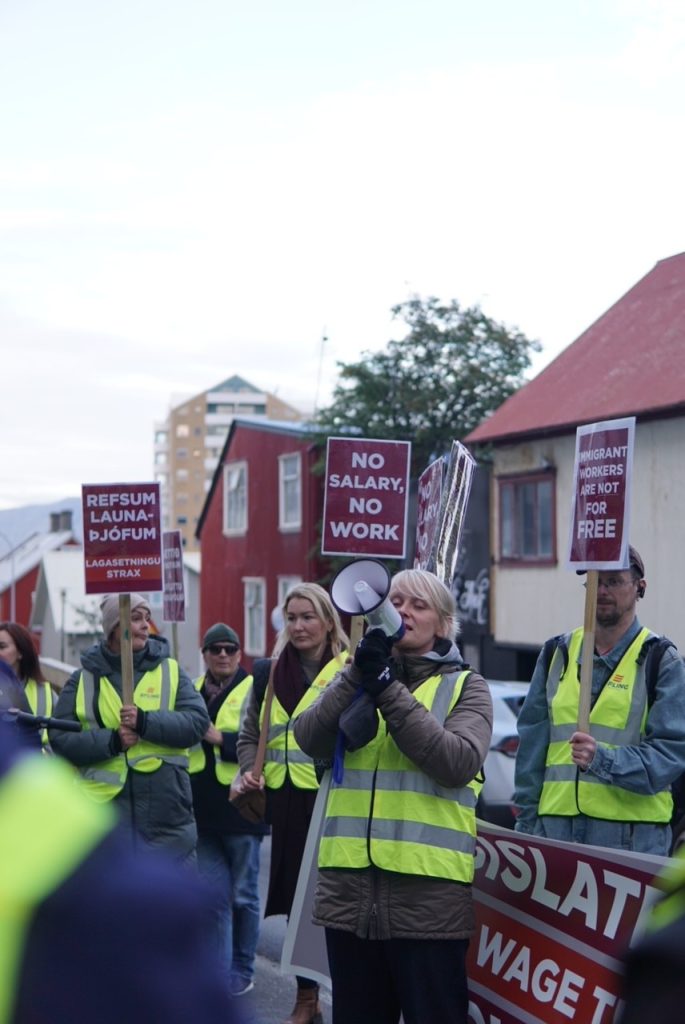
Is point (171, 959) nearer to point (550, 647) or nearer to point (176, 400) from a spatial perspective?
point (550, 647)

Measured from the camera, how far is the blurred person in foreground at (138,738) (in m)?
6.77

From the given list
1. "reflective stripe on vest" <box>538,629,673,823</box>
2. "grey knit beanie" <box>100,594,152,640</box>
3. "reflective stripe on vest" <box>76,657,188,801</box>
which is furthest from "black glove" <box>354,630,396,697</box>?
"grey knit beanie" <box>100,594,152,640</box>

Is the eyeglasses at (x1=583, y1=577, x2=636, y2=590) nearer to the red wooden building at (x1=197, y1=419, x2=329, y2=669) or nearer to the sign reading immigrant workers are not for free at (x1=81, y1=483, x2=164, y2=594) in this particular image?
the sign reading immigrant workers are not for free at (x1=81, y1=483, x2=164, y2=594)

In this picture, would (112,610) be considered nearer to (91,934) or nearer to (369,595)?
(369,595)

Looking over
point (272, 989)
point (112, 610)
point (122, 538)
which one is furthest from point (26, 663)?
point (272, 989)

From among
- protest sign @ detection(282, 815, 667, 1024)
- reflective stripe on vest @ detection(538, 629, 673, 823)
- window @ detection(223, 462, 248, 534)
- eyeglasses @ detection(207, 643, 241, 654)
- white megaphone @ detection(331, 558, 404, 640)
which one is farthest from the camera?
window @ detection(223, 462, 248, 534)

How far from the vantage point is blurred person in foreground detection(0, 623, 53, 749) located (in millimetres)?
7438

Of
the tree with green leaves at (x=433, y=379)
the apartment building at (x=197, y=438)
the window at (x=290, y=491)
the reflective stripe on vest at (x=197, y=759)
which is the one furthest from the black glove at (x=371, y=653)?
the apartment building at (x=197, y=438)

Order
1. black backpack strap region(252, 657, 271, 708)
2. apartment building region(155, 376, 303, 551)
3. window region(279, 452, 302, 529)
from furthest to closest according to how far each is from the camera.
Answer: apartment building region(155, 376, 303, 551), window region(279, 452, 302, 529), black backpack strap region(252, 657, 271, 708)

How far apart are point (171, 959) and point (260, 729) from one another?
578 cm

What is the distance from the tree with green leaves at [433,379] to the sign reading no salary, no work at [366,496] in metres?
27.9

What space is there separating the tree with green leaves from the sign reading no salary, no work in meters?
27.9

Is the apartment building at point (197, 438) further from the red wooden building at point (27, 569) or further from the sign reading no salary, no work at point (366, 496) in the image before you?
the sign reading no salary, no work at point (366, 496)

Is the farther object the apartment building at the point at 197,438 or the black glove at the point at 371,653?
the apartment building at the point at 197,438
